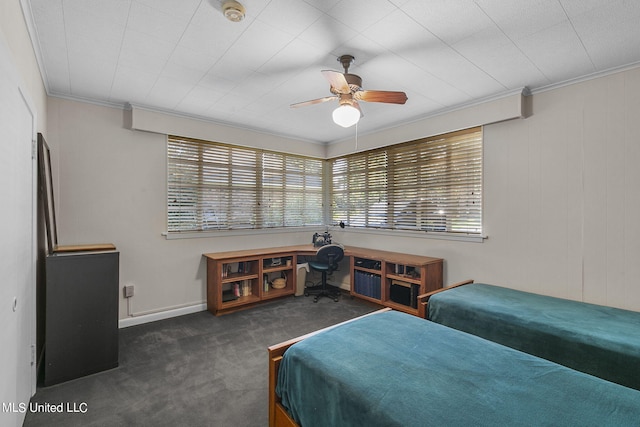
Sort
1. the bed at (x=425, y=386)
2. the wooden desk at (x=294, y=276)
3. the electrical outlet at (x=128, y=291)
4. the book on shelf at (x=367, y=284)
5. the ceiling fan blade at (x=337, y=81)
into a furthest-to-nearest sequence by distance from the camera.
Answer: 1. the book on shelf at (x=367, y=284)
2. the wooden desk at (x=294, y=276)
3. the electrical outlet at (x=128, y=291)
4. the ceiling fan blade at (x=337, y=81)
5. the bed at (x=425, y=386)

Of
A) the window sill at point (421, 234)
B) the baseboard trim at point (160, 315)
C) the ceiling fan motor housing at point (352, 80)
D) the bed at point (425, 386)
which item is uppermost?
the ceiling fan motor housing at point (352, 80)

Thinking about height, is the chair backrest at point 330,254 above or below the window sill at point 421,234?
below

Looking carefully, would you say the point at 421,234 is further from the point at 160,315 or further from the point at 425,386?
the point at 160,315

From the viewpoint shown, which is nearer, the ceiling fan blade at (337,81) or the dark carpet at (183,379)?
the dark carpet at (183,379)

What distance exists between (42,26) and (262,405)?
301 centimetres

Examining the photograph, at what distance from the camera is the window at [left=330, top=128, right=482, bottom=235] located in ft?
11.6

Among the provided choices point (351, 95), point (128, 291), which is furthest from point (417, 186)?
point (128, 291)

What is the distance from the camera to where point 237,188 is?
4418 mm

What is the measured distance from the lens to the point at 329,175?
5586mm

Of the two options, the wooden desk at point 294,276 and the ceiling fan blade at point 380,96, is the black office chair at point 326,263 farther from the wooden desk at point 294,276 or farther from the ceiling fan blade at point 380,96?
the ceiling fan blade at point 380,96

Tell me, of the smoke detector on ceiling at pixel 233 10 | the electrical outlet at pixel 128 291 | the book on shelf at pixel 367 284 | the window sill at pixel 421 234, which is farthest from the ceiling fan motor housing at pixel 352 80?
the electrical outlet at pixel 128 291

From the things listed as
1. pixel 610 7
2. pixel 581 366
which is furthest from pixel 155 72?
pixel 581 366

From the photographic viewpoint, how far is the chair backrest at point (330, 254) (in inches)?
167

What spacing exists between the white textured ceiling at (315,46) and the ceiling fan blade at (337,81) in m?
0.26
